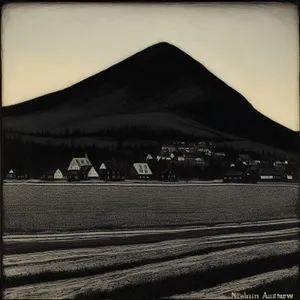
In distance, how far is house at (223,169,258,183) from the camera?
3.44 ft

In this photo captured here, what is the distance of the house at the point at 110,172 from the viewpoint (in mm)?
1027

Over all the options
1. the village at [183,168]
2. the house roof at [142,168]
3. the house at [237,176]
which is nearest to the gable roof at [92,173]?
the village at [183,168]

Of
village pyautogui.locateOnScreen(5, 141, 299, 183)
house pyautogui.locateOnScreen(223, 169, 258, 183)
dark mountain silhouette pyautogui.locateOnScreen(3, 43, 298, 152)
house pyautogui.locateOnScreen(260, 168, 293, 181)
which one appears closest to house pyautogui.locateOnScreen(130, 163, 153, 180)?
village pyautogui.locateOnScreen(5, 141, 299, 183)

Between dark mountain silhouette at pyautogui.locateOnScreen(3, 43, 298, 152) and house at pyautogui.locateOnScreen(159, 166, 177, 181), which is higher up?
dark mountain silhouette at pyautogui.locateOnScreen(3, 43, 298, 152)

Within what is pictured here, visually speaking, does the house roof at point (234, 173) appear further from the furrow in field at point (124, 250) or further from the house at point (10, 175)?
the house at point (10, 175)

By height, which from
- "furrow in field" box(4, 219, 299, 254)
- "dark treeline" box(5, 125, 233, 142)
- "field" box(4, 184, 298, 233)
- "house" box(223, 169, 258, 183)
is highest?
"dark treeline" box(5, 125, 233, 142)

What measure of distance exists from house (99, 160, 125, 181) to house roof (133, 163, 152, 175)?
44 millimetres

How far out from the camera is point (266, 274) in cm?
105

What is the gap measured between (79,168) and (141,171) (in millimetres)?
172

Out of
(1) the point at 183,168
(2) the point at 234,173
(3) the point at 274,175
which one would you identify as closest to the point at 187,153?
(1) the point at 183,168

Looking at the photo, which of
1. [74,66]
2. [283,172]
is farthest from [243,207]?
[74,66]

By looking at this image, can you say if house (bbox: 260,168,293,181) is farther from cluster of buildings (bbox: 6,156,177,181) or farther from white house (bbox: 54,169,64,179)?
white house (bbox: 54,169,64,179)

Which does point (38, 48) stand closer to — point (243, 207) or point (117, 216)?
point (117, 216)

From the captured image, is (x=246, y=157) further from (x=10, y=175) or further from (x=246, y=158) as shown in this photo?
(x=10, y=175)
